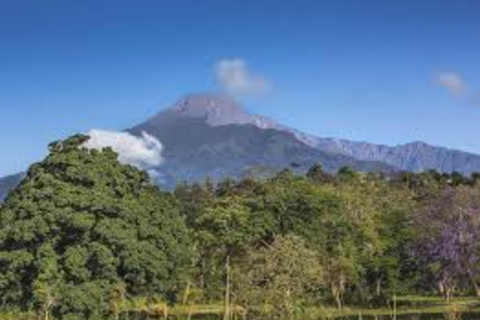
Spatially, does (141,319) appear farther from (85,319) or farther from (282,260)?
(282,260)


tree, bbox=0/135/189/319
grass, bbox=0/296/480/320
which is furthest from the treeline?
grass, bbox=0/296/480/320

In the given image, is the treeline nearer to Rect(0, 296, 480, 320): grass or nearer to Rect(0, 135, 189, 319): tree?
Rect(0, 135, 189, 319): tree

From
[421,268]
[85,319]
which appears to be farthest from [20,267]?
[421,268]

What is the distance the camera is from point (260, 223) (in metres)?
49.7

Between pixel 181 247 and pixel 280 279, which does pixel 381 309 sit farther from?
pixel 280 279

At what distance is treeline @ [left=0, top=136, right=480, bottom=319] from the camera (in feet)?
93.8

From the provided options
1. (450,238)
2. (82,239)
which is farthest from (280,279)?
(450,238)

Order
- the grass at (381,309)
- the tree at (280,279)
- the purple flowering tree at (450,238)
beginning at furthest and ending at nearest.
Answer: the purple flowering tree at (450,238), the grass at (381,309), the tree at (280,279)

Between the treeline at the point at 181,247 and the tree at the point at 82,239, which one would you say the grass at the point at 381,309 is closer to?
the treeline at the point at 181,247

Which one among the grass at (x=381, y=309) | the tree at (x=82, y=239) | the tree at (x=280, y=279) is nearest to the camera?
the tree at (x=280, y=279)

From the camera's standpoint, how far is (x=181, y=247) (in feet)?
126

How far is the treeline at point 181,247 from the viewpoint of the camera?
2858cm

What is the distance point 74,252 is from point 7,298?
321cm

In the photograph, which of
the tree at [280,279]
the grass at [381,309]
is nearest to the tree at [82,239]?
the grass at [381,309]
